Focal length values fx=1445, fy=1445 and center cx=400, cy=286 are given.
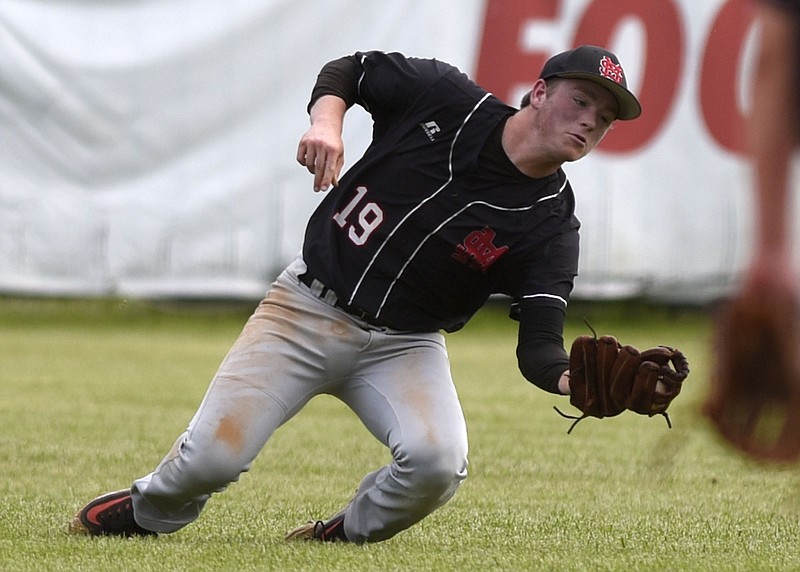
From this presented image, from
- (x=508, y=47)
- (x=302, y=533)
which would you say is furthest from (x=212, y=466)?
(x=508, y=47)

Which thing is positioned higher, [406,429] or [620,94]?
[620,94]

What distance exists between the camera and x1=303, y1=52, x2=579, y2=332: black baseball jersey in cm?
444

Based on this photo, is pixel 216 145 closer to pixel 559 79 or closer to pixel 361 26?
pixel 361 26

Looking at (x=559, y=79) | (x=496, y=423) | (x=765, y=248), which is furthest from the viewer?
(x=496, y=423)

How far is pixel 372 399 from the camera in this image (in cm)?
454

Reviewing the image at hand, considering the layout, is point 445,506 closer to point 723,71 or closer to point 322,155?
point 322,155

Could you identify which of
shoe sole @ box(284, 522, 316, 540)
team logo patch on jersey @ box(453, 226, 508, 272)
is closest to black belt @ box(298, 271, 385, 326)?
team logo patch on jersey @ box(453, 226, 508, 272)

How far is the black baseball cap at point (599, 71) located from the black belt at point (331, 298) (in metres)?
0.93

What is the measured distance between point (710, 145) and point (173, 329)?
5.47 metres

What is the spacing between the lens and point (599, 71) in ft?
13.9

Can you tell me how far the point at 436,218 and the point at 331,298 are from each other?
17.0 inches

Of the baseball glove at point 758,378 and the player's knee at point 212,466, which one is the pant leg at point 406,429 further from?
the baseball glove at point 758,378

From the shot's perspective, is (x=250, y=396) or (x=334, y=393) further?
(x=334, y=393)

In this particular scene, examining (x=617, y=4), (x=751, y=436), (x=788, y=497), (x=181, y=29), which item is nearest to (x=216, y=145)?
(x=181, y=29)
